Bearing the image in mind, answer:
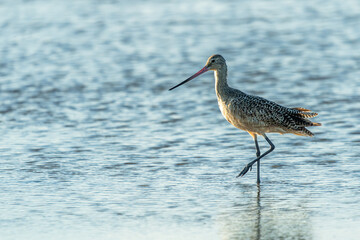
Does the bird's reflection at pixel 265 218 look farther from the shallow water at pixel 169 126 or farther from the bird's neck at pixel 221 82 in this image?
the bird's neck at pixel 221 82

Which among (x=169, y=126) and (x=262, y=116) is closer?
(x=262, y=116)

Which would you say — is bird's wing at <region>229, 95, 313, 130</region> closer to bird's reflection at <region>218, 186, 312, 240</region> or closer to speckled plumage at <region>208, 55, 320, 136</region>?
speckled plumage at <region>208, 55, 320, 136</region>

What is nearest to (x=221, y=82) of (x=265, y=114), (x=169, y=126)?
(x=265, y=114)

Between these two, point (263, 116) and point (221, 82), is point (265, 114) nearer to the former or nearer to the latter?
point (263, 116)

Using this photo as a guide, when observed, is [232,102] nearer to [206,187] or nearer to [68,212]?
[206,187]

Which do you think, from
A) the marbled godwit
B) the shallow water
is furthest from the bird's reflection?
the marbled godwit

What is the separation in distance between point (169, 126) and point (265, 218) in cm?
368

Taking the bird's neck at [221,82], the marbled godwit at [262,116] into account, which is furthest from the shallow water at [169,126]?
the bird's neck at [221,82]

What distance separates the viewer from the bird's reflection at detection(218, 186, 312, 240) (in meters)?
A: 5.47

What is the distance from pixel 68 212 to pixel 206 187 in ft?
4.39

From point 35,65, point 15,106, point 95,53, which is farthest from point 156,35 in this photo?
point 15,106

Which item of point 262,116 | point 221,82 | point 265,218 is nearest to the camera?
point 265,218

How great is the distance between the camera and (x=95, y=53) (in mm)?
14523

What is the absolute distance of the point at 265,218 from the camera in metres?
5.85
